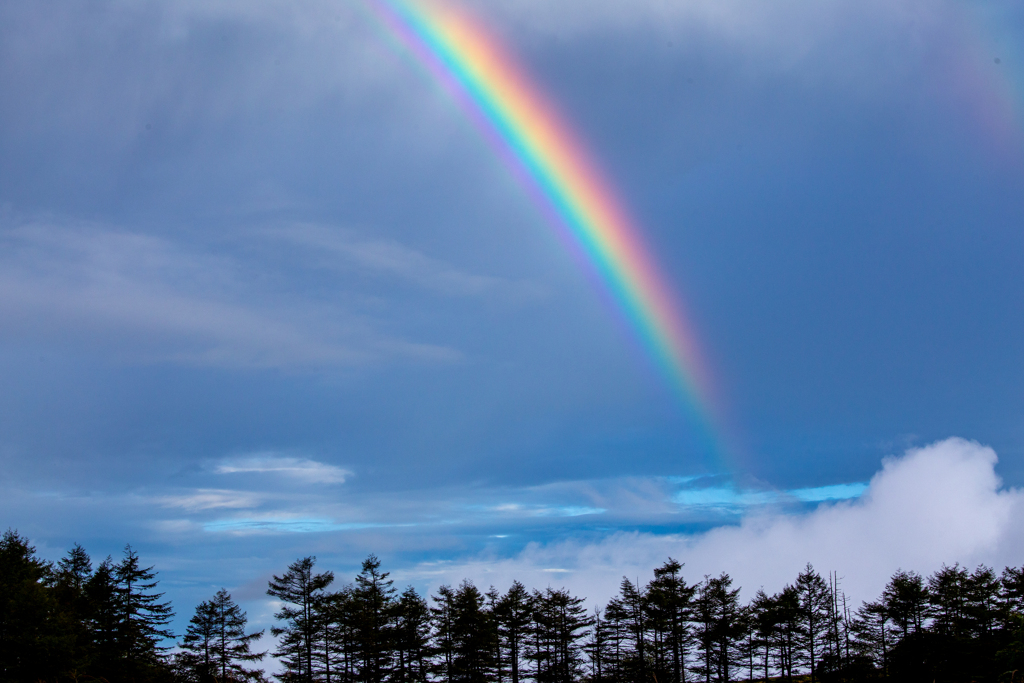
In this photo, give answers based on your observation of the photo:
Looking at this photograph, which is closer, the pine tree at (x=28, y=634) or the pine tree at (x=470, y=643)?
the pine tree at (x=28, y=634)

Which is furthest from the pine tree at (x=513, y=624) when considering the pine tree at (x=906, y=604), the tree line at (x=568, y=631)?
the pine tree at (x=906, y=604)

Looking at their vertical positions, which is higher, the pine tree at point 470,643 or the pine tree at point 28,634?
the pine tree at point 28,634

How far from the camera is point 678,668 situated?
9012 centimetres

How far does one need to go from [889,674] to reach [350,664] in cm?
6508

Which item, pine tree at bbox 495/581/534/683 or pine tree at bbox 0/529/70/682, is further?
pine tree at bbox 495/581/534/683

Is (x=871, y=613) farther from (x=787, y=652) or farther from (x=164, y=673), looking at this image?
(x=164, y=673)

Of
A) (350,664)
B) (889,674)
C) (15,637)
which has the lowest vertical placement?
(889,674)

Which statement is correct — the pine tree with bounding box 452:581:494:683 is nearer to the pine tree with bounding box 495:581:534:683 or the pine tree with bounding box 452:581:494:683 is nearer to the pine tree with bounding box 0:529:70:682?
the pine tree with bounding box 495:581:534:683

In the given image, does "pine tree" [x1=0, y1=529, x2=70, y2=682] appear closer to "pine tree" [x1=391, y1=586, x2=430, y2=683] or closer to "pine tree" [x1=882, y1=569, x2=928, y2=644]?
"pine tree" [x1=391, y1=586, x2=430, y2=683]

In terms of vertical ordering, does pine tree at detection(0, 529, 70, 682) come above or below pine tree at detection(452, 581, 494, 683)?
above

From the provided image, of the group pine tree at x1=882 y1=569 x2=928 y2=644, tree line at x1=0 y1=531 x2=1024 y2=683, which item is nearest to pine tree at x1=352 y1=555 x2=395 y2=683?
tree line at x1=0 y1=531 x2=1024 y2=683

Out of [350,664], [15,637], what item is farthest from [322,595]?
[15,637]

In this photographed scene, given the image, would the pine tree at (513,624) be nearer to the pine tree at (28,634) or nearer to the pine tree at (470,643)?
the pine tree at (470,643)

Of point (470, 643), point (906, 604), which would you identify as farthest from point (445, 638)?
point (906, 604)
